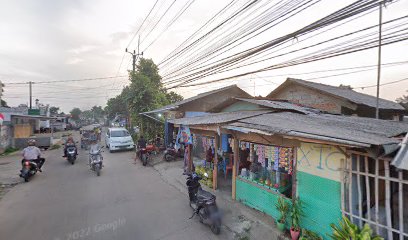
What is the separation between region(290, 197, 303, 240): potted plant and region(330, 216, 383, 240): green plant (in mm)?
965

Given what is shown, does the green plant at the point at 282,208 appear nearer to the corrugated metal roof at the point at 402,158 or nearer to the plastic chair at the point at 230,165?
the corrugated metal roof at the point at 402,158

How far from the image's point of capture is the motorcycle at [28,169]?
33.3 feet

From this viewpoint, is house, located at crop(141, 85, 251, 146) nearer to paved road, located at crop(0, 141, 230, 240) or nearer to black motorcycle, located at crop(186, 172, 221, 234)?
paved road, located at crop(0, 141, 230, 240)

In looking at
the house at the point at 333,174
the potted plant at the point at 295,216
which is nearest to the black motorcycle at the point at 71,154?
the house at the point at 333,174

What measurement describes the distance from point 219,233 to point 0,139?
1920 cm

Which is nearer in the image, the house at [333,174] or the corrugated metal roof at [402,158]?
the corrugated metal roof at [402,158]

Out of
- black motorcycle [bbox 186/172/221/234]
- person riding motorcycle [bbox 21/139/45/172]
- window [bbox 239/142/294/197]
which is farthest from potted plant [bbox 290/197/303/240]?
person riding motorcycle [bbox 21/139/45/172]

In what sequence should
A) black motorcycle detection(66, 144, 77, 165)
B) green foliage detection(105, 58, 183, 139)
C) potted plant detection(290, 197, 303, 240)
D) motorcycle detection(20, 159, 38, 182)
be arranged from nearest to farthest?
1. potted plant detection(290, 197, 303, 240)
2. motorcycle detection(20, 159, 38, 182)
3. black motorcycle detection(66, 144, 77, 165)
4. green foliage detection(105, 58, 183, 139)

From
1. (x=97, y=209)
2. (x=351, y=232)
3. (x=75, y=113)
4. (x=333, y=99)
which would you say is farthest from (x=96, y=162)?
(x=75, y=113)

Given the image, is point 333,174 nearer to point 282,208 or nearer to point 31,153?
point 282,208

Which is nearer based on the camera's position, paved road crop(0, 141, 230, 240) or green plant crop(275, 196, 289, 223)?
green plant crop(275, 196, 289, 223)

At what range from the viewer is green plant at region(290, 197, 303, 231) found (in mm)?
5348

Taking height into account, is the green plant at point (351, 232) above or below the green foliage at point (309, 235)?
above

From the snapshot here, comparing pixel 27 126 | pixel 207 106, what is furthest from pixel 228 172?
pixel 27 126
